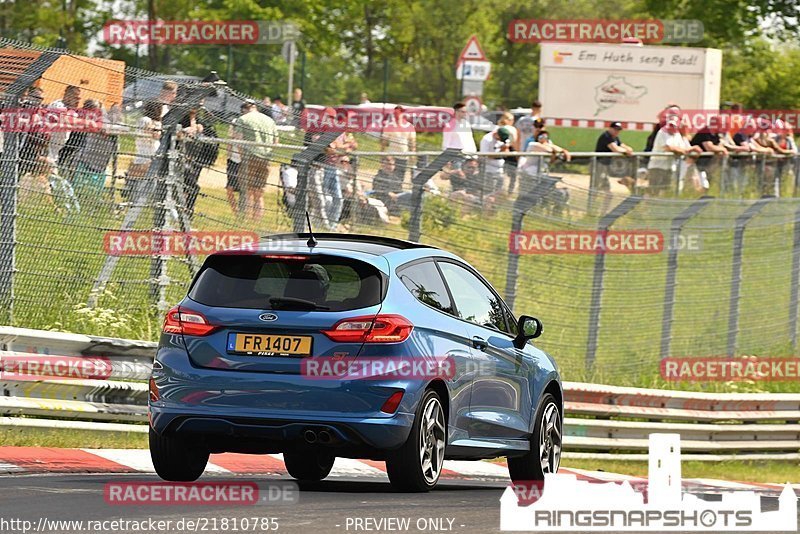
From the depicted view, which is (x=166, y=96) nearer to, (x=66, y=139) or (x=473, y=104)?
(x=66, y=139)

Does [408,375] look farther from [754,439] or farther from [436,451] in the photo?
[754,439]

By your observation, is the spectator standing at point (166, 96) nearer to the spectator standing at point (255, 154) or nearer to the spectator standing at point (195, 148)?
the spectator standing at point (195, 148)

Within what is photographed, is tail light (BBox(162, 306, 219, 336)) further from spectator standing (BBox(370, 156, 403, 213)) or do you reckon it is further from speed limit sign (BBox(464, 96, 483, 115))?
speed limit sign (BBox(464, 96, 483, 115))

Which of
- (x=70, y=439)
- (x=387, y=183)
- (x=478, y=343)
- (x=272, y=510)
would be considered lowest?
(x=70, y=439)

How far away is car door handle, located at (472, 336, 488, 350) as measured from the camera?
10841mm

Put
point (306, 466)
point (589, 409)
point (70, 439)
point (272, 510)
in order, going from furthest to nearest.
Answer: point (589, 409), point (70, 439), point (306, 466), point (272, 510)

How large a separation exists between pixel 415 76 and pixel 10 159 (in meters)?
57.3

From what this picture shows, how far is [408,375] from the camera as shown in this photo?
9.79 m

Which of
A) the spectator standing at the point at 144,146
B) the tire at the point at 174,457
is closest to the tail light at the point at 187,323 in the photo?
the tire at the point at 174,457

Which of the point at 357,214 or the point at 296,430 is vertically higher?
the point at 357,214

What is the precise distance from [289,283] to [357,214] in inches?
242

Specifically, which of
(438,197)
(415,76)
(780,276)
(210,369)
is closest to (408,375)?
(210,369)

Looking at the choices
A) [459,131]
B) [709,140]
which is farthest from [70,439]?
[709,140]

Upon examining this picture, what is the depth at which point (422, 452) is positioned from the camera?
33.0 feet
